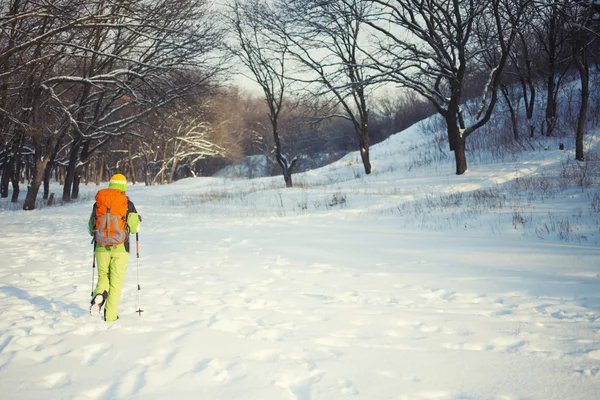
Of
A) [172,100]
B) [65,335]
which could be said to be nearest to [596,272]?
[65,335]

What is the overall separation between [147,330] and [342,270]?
3.15m

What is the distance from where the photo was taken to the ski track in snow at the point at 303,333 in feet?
8.56

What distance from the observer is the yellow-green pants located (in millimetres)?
3965

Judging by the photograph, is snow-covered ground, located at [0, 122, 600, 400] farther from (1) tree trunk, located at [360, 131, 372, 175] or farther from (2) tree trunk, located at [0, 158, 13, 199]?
(2) tree trunk, located at [0, 158, 13, 199]

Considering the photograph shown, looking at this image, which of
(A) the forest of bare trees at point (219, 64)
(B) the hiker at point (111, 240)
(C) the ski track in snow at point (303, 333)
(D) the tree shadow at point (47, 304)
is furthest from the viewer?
(A) the forest of bare trees at point (219, 64)

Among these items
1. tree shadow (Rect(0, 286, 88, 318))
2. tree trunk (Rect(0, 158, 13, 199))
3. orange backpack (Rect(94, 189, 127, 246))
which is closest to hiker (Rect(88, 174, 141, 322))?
orange backpack (Rect(94, 189, 127, 246))

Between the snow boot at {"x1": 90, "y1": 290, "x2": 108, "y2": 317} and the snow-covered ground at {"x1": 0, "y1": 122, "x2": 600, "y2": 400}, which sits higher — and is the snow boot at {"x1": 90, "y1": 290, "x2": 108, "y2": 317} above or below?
above

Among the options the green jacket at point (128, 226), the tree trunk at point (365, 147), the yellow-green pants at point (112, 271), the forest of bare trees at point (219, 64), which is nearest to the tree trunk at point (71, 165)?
the forest of bare trees at point (219, 64)

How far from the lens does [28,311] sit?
13.7ft

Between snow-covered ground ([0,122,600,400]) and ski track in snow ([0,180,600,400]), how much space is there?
2cm

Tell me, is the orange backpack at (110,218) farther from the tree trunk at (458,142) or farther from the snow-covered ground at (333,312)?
the tree trunk at (458,142)

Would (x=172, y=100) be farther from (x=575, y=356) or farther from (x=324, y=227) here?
(x=575, y=356)

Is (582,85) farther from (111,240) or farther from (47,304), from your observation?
(47,304)

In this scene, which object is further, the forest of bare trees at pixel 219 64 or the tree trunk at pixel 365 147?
the tree trunk at pixel 365 147
